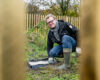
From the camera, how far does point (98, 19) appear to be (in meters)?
0.55

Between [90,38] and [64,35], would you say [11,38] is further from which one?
[64,35]

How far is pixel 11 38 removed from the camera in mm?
553

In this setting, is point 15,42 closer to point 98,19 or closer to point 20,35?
point 20,35

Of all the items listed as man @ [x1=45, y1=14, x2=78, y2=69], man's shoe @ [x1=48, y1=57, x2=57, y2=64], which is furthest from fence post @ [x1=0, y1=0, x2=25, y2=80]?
man's shoe @ [x1=48, y1=57, x2=57, y2=64]

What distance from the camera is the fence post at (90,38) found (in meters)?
0.55

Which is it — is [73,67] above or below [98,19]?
below

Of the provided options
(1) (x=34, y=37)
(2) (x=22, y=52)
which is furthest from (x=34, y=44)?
(2) (x=22, y=52)

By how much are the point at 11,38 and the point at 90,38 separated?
0.65 feet

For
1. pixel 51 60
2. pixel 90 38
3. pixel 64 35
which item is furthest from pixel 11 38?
pixel 51 60

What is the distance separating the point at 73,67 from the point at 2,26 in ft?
13.0

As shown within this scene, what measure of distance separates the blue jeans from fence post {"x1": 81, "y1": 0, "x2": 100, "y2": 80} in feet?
12.1

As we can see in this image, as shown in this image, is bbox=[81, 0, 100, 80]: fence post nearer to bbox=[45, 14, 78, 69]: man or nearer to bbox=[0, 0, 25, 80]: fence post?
bbox=[0, 0, 25, 80]: fence post

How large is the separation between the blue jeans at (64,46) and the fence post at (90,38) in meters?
3.68

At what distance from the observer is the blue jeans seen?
4270 millimetres
